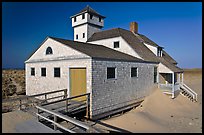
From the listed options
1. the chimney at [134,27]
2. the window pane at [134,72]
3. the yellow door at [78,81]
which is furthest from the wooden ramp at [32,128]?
the chimney at [134,27]

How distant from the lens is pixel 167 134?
28.5 ft

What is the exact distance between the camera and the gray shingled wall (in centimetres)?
1014

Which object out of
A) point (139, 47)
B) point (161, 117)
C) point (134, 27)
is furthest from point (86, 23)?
point (161, 117)

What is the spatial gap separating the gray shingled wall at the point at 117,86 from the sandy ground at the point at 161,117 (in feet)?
3.30

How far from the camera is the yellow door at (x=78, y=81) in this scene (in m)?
10.6

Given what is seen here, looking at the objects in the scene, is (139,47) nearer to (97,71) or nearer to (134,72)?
(134,72)

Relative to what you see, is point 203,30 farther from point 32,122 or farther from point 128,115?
point 32,122

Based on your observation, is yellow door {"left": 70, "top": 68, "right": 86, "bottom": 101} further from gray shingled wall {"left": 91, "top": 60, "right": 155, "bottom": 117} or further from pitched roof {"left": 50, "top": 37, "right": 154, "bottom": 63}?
pitched roof {"left": 50, "top": 37, "right": 154, "bottom": 63}

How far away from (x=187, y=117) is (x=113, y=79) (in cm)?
659

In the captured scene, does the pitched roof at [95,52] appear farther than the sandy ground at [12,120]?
Yes

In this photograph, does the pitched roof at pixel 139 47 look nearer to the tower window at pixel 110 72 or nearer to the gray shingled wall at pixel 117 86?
the gray shingled wall at pixel 117 86

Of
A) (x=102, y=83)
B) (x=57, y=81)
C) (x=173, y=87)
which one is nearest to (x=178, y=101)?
(x=173, y=87)

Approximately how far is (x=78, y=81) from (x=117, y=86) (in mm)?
2970

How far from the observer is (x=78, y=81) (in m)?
11.0
